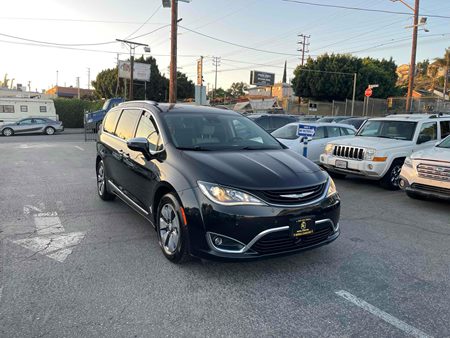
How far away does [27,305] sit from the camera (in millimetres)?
3137

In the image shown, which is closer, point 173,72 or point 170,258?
point 170,258

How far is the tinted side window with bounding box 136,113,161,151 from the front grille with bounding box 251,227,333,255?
1735 mm

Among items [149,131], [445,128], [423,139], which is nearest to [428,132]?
[423,139]

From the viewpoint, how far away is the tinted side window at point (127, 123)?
530 centimetres

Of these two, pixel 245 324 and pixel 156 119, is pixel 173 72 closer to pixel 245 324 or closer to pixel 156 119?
pixel 156 119

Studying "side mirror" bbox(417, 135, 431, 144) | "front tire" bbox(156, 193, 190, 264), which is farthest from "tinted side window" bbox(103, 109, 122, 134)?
"side mirror" bbox(417, 135, 431, 144)

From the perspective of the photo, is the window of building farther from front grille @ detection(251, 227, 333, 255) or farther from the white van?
front grille @ detection(251, 227, 333, 255)

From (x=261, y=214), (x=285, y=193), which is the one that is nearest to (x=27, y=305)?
(x=261, y=214)

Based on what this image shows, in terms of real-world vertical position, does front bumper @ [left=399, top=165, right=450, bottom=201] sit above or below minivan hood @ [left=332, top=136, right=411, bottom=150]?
below

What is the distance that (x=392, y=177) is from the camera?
8109 mm

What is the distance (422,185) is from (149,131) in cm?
495

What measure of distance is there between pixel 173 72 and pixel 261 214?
14.1 meters

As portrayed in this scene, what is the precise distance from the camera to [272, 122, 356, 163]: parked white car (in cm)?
1004

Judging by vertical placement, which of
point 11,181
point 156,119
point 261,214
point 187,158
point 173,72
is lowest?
point 11,181
